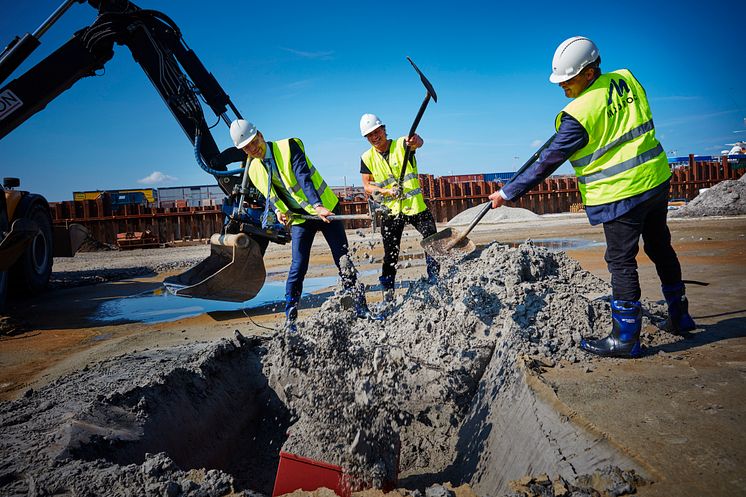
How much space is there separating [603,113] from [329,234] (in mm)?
2583

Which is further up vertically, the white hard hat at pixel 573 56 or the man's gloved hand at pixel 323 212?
the white hard hat at pixel 573 56

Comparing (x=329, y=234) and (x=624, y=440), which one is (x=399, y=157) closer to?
(x=329, y=234)

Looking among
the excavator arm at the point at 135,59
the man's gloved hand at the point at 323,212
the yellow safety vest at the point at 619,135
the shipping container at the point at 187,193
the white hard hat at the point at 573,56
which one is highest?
the shipping container at the point at 187,193

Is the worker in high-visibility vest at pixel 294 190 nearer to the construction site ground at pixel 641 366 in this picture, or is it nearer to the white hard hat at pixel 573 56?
the construction site ground at pixel 641 366

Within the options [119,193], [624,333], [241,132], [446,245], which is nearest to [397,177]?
[446,245]

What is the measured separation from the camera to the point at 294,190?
4.53 metres

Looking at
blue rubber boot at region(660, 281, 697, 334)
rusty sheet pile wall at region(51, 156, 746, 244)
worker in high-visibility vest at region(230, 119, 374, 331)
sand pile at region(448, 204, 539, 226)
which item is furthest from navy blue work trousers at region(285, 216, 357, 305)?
sand pile at region(448, 204, 539, 226)

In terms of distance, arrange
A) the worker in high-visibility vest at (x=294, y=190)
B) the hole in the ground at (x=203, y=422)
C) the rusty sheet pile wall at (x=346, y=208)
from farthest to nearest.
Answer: the rusty sheet pile wall at (x=346, y=208), the worker in high-visibility vest at (x=294, y=190), the hole in the ground at (x=203, y=422)

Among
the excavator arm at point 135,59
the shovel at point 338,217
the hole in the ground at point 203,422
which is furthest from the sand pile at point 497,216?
the hole in the ground at point 203,422

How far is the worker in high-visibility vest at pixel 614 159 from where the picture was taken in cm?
284

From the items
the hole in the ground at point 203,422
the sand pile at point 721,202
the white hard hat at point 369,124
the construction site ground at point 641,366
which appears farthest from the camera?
the sand pile at point 721,202

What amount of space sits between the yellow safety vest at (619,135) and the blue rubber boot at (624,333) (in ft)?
2.18

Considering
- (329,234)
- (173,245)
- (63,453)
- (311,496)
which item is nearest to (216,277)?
(329,234)

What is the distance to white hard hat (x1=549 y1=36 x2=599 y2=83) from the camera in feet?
9.55
